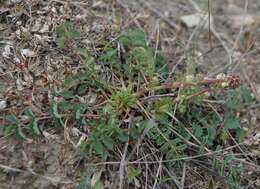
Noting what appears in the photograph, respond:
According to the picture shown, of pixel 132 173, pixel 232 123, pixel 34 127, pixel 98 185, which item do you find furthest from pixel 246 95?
pixel 34 127

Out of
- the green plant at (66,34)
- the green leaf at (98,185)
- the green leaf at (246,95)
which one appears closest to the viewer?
the green leaf at (98,185)

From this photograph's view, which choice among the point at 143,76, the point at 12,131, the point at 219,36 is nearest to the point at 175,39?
the point at 219,36

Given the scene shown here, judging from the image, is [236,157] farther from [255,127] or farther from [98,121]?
[98,121]

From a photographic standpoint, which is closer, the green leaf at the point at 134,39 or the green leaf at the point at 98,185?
the green leaf at the point at 98,185

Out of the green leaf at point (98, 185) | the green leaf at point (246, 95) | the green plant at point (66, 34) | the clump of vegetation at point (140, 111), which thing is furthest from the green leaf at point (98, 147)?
the green leaf at point (246, 95)

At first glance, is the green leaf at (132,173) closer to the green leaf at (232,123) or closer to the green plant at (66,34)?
the green leaf at (232,123)

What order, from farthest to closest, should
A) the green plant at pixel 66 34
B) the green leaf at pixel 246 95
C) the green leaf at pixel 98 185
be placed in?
the green leaf at pixel 246 95 < the green plant at pixel 66 34 < the green leaf at pixel 98 185

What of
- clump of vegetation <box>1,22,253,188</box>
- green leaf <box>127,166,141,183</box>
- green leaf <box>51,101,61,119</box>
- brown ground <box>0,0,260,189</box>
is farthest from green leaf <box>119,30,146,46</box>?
green leaf <box>127,166,141,183</box>

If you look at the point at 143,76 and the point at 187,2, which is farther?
the point at 187,2

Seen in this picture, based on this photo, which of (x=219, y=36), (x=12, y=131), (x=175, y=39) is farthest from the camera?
(x=219, y=36)
